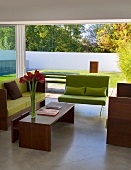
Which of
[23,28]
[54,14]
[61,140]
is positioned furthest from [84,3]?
[61,140]

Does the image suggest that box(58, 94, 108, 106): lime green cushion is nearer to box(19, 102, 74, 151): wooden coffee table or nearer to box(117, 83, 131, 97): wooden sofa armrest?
box(117, 83, 131, 97): wooden sofa armrest

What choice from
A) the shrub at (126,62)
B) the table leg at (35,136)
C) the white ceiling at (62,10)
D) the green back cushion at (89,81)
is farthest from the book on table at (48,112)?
the white ceiling at (62,10)

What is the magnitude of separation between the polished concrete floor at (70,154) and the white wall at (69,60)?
5.42m

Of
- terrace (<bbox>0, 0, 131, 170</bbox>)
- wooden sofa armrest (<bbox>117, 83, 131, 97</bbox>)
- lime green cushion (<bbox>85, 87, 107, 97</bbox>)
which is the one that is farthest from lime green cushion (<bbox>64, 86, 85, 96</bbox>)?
wooden sofa armrest (<bbox>117, 83, 131, 97</bbox>)

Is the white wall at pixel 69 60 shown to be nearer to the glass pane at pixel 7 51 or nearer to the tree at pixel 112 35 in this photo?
the tree at pixel 112 35

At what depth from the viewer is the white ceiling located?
5012 mm

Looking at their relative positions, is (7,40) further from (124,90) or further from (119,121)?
(119,121)

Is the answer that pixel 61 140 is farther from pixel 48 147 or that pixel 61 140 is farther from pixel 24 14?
pixel 24 14

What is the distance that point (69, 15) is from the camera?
17.6ft

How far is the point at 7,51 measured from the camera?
6.79m

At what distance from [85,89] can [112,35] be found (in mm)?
4252

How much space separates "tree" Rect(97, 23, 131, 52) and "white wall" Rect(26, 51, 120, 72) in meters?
0.40

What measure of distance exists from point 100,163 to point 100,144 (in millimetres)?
615

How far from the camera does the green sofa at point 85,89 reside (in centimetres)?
505
